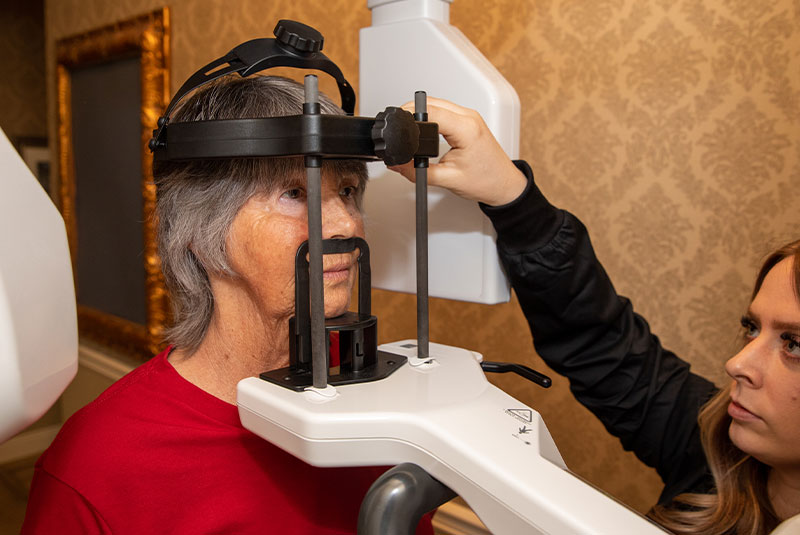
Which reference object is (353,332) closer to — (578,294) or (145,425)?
(145,425)

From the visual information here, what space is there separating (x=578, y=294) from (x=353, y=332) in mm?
426

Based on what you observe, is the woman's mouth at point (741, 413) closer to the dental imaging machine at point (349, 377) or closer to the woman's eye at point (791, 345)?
the woman's eye at point (791, 345)

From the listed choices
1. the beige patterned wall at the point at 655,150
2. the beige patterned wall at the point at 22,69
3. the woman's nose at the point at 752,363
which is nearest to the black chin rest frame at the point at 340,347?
the woman's nose at the point at 752,363

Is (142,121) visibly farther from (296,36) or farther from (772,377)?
(772,377)

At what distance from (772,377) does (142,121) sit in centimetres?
218

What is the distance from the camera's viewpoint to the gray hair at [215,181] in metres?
0.71

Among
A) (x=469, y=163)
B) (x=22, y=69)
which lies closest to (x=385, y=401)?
(x=469, y=163)

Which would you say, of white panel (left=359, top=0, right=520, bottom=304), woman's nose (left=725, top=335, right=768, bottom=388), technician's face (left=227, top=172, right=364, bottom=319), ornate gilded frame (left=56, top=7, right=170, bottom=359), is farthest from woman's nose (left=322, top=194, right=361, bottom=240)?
ornate gilded frame (left=56, top=7, right=170, bottom=359)

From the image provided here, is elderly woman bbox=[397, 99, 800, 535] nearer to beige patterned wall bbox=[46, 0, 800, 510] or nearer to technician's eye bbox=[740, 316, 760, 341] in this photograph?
technician's eye bbox=[740, 316, 760, 341]

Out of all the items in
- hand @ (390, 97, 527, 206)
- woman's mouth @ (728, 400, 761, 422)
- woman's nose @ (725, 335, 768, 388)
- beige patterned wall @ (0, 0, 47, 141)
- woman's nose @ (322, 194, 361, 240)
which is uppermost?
beige patterned wall @ (0, 0, 47, 141)

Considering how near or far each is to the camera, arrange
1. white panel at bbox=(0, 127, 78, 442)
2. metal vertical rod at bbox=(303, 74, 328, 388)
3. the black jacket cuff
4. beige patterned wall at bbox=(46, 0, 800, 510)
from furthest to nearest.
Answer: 1. beige patterned wall at bbox=(46, 0, 800, 510)
2. the black jacket cuff
3. metal vertical rod at bbox=(303, 74, 328, 388)
4. white panel at bbox=(0, 127, 78, 442)

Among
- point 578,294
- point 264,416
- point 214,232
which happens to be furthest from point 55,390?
point 578,294

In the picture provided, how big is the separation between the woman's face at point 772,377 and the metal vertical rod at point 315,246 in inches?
21.6

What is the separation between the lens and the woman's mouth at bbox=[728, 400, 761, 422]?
2.59ft
